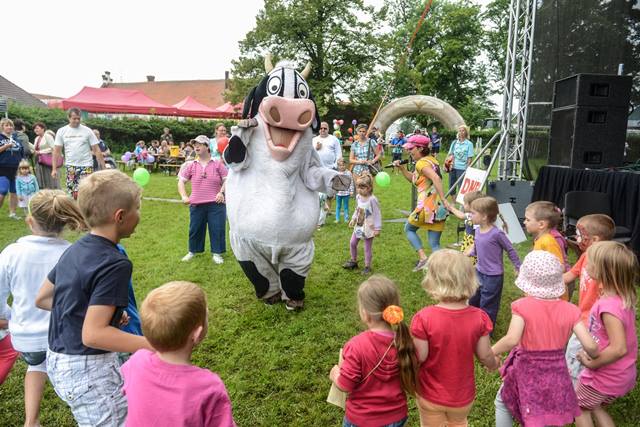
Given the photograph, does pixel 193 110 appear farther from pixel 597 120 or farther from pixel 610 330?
pixel 610 330

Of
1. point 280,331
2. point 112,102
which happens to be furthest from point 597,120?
point 112,102

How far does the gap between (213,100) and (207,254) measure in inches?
1864

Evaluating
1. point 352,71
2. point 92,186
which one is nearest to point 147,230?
point 92,186

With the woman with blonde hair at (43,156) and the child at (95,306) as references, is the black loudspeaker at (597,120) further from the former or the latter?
the woman with blonde hair at (43,156)

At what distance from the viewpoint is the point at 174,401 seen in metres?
1.45

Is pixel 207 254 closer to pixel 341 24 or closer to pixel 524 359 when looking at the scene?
pixel 524 359

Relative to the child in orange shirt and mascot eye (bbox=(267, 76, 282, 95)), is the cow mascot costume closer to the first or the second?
mascot eye (bbox=(267, 76, 282, 95))

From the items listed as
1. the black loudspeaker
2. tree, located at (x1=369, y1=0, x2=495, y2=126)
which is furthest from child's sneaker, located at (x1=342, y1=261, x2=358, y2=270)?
tree, located at (x1=369, y1=0, x2=495, y2=126)

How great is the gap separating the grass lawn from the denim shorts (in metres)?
1.07

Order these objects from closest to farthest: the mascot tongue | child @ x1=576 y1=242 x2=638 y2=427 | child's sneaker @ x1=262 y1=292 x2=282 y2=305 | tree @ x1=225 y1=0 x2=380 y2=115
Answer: child @ x1=576 y1=242 x2=638 y2=427, the mascot tongue, child's sneaker @ x1=262 y1=292 x2=282 y2=305, tree @ x1=225 y1=0 x2=380 y2=115

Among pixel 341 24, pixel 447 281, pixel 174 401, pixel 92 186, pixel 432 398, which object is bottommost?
pixel 432 398

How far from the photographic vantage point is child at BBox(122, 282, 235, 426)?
1.46 metres

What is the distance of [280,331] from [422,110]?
64.7ft

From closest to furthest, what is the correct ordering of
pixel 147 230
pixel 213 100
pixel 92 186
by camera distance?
1. pixel 92 186
2. pixel 147 230
3. pixel 213 100
